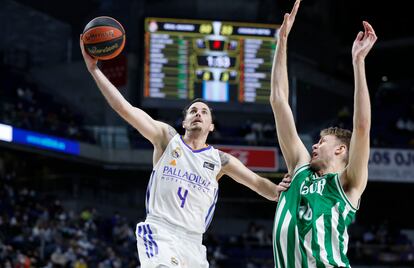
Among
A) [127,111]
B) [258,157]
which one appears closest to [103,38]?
[127,111]

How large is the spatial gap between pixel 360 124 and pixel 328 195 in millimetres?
486

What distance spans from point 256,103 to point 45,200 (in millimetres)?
6807

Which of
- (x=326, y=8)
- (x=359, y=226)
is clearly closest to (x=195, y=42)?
(x=359, y=226)

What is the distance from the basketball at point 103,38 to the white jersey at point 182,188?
2.90ft

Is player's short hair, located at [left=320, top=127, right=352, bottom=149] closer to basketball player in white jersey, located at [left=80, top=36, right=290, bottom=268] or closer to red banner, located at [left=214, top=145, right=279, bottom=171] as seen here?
basketball player in white jersey, located at [left=80, top=36, right=290, bottom=268]

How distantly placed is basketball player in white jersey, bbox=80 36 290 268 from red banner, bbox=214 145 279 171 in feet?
55.1

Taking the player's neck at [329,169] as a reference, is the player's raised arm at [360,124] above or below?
above

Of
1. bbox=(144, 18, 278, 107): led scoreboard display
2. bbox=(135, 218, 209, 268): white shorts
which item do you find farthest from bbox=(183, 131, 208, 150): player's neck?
bbox=(144, 18, 278, 107): led scoreboard display

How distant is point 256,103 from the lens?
2144 centimetres

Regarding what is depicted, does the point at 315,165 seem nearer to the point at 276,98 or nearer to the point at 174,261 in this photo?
the point at 276,98

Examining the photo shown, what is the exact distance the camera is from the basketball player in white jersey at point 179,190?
238 inches

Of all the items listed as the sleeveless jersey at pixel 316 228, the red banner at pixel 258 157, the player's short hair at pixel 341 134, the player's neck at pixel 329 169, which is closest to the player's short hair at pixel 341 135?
the player's short hair at pixel 341 134

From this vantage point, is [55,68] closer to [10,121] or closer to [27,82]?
[27,82]

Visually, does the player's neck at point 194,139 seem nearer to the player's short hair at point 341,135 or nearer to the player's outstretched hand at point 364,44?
the player's short hair at point 341,135
